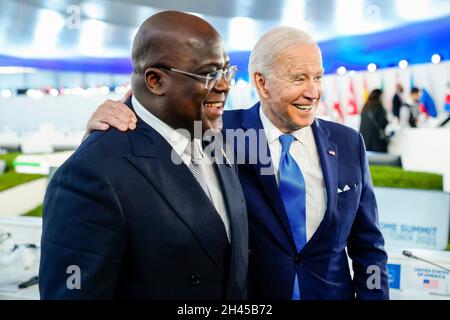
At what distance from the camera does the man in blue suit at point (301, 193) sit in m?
1.28

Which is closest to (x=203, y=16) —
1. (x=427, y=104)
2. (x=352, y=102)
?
(x=352, y=102)

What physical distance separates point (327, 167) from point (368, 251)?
0.28 meters

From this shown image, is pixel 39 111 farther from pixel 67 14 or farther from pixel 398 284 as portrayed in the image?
pixel 398 284

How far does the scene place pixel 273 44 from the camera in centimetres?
131

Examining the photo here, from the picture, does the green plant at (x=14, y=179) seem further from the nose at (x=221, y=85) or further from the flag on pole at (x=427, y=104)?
the flag on pole at (x=427, y=104)

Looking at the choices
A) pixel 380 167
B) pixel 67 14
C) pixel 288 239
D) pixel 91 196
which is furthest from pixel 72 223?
pixel 67 14

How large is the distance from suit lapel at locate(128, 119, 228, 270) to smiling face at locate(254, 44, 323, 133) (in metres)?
0.41

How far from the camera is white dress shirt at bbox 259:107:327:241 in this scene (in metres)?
1.30

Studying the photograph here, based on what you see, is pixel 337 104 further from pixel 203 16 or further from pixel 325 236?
pixel 325 236

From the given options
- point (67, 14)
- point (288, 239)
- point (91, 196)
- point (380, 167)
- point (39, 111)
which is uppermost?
point (67, 14)

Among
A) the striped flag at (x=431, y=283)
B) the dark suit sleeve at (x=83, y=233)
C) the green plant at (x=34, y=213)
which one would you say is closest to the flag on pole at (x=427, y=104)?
the green plant at (x=34, y=213)

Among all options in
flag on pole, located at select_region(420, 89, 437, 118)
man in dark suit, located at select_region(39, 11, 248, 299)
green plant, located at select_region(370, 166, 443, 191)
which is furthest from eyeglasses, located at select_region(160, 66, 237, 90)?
flag on pole, located at select_region(420, 89, 437, 118)
